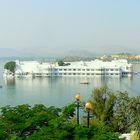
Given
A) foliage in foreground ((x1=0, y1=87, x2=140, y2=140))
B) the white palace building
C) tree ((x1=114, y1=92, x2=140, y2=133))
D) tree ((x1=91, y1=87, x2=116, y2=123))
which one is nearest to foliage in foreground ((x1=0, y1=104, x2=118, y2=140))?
foliage in foreground ((x1=0, y1=87, x2=140, y2=140))

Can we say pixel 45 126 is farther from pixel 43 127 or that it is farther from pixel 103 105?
pixel 103 105

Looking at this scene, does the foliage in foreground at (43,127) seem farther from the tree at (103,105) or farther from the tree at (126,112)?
the tree at (103,105)

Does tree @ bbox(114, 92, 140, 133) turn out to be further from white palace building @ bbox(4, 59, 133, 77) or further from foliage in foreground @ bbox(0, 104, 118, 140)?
white palace building @ bbox(4, 59, 133, 77)

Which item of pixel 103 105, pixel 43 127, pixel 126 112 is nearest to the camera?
pixel 43 127

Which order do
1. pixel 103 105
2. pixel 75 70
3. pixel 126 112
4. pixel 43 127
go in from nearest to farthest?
pixel 43 127 < pixel 126 112 < pixel 103 105 < pixel 75 70

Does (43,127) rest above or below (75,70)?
above

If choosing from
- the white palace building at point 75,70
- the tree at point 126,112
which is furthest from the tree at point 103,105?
the white palace building at point 75,70

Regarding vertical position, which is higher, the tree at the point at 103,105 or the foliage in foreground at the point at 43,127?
the foliage in foreground at the point at 43,127

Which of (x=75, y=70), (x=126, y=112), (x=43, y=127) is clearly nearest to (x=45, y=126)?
(x=43, y=127)

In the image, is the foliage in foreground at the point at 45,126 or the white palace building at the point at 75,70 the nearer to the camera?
the foliage in foreground at the point at 45,126

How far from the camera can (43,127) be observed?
4.20 meters

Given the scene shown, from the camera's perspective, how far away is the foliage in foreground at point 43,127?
12.9 feet

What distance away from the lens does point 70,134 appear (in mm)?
3998

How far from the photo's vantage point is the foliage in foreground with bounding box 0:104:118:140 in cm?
392
